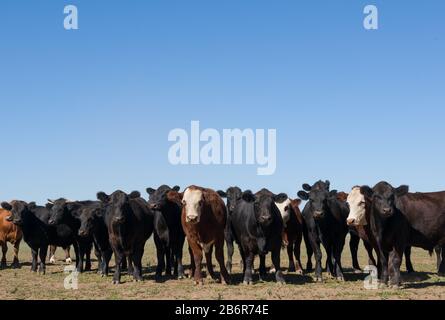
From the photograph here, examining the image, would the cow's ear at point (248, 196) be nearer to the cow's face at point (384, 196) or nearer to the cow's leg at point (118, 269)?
the cow's face at point (384, 196)

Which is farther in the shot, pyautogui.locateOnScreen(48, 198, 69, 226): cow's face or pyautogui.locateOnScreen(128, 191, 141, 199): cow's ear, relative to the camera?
pyautogui.locateOnScreen(48, 198, 69, 226): cow's face

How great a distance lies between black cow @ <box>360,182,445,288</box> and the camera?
1160 cm

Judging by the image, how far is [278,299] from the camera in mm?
10266

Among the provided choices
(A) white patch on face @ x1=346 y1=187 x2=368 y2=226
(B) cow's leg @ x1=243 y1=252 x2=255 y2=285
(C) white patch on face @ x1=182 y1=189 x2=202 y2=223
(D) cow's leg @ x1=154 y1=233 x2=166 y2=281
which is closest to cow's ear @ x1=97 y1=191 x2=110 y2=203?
(D) cow's leg @ x1=154 y1=233 x2=166 y2=281

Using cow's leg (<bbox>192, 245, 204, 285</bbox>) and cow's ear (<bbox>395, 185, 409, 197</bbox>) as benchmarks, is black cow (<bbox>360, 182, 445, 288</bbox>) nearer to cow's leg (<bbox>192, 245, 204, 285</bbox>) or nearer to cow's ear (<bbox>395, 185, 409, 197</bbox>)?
cow's ear (<bbox>395, 185, 409, 197</bbox>)

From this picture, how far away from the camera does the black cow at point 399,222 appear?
11602 mm

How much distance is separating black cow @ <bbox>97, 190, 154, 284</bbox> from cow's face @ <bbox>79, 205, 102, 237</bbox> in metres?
0.82

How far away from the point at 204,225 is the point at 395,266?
4474 millimetres

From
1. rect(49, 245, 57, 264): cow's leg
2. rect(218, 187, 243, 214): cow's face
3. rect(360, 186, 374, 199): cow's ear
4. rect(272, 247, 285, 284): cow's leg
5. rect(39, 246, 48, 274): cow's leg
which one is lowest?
rect(49, 245, 57, 264): cow's leg

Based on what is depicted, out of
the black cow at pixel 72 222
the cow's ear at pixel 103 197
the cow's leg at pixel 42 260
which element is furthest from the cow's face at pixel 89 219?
the cow's leg at pixel 42 260

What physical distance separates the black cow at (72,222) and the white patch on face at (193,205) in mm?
5175
